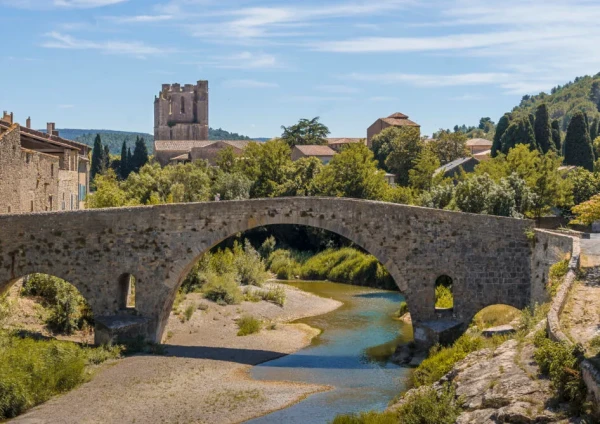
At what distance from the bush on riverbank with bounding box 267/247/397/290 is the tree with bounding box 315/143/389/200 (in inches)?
184

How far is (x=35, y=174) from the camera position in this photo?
3403 centimetres

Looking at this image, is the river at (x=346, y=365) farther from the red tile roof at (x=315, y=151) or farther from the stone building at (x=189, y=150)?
the stone building at (x=189, y=150)

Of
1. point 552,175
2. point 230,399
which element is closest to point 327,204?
point 230,399

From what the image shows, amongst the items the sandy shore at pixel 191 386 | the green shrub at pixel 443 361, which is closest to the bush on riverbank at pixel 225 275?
the sandy shore at pixel 191 386

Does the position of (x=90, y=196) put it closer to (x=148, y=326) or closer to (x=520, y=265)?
(x=148, y=326)

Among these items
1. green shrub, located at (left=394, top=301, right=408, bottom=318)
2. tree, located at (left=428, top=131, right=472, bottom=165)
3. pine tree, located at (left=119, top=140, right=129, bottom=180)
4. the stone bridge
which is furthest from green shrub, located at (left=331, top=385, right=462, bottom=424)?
pine tree, located at (left=119, top=140, right=129, bottom=180)

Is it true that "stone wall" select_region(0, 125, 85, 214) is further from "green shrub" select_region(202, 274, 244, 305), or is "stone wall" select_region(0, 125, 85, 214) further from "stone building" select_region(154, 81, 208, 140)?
"stone building" select_region(154, 81, 208, 140)

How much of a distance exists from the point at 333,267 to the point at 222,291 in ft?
47.9

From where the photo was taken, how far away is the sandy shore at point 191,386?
21.5 meters

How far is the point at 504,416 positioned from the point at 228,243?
1546 inches

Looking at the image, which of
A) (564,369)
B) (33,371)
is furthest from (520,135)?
(564,369)

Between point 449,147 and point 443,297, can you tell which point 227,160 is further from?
point 443,297

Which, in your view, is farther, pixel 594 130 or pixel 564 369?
pixel 594 130

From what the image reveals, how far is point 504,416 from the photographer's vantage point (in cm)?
1486
